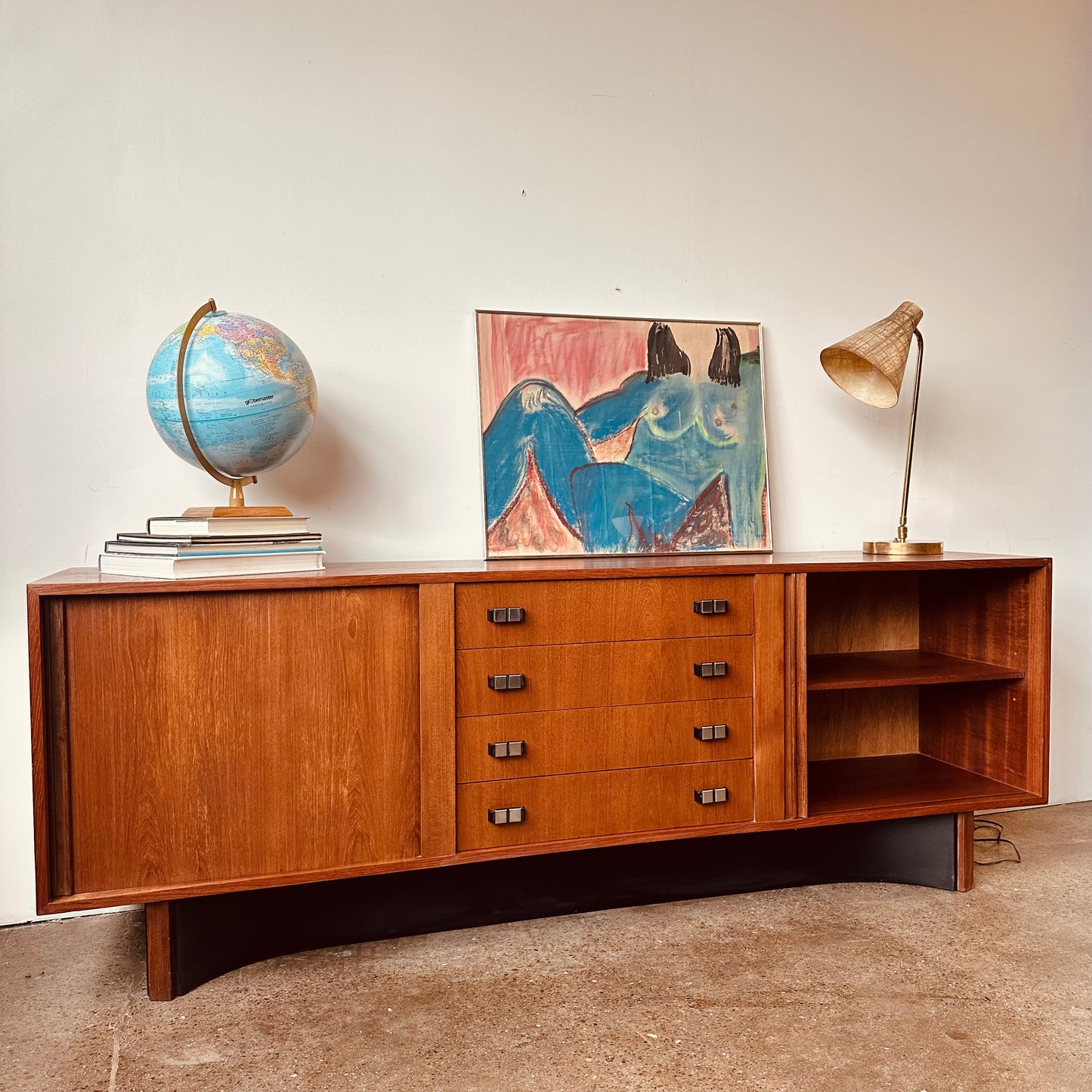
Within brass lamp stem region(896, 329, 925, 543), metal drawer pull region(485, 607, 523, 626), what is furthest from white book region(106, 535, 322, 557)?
brass lamp stem region(896, 329, 925, 543)

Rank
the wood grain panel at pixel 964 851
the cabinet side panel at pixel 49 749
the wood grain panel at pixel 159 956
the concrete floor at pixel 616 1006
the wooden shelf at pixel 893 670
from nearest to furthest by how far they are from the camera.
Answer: the concrete floor at pixel 616 1006 < the cabinet side panel at pixel 49 749 < the wood grain panel at pixel 159 956 < the wooden shelf at pixel 893 670 < the wood grain panel at pixel 964 851

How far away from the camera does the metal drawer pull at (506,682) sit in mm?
1926

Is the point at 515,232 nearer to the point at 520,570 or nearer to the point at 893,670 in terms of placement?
the point at 520,570

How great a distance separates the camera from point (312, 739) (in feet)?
6.03

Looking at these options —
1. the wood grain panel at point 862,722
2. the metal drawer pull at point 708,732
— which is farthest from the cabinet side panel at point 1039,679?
the metal drawer pull at point 708,732

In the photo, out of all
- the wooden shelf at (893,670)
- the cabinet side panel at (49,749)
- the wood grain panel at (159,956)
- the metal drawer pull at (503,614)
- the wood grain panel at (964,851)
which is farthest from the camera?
the wood grain panel at (964,851)

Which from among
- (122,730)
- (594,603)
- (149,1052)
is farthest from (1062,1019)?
(122,730)

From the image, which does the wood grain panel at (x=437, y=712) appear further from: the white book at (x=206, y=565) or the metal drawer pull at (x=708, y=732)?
the metal drawer pull at (x=708, y=732)

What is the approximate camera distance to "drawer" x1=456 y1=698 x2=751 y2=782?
1934 mm

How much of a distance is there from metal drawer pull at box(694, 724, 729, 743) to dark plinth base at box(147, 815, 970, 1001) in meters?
0.35

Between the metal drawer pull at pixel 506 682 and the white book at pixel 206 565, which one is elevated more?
the white book at pixel 206 565

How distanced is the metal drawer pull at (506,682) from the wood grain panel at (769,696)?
0.55 metres

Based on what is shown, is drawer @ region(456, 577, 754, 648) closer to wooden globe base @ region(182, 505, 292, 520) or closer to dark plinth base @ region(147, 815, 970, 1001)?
wooden globe base @ region(182, 505, 292, 520)

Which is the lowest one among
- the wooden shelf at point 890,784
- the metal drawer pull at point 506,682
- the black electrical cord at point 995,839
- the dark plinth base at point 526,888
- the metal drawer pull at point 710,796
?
the black electrical cord at point 995,839
